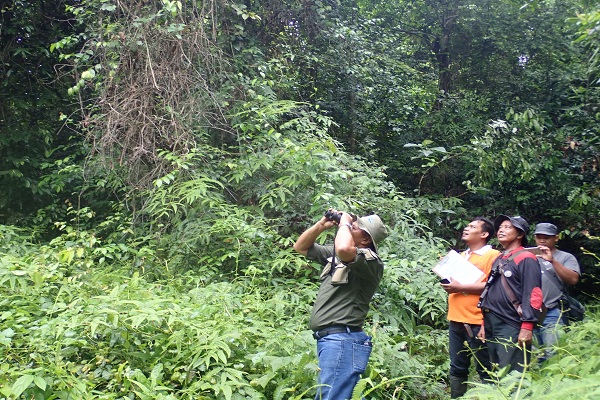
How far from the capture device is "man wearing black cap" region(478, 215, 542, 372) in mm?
4051

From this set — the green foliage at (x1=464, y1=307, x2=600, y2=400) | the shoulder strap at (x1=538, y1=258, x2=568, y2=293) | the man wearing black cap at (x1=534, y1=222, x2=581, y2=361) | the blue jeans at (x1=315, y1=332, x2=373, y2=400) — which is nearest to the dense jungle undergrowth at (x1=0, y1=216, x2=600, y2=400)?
the green foliage at (x1=464, y1=307, x2=600, y2=400)

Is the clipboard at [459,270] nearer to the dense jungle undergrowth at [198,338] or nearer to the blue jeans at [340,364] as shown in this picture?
the dense jungle undergrowth at [198,338]

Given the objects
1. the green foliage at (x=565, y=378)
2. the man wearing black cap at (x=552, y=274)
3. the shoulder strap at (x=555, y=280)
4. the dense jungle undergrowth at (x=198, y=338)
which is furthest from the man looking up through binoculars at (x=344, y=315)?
the shoulder strap at (x=555, y=280)

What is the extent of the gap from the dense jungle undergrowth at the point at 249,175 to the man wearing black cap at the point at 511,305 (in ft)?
0.82

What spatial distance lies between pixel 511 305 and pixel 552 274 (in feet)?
4.64

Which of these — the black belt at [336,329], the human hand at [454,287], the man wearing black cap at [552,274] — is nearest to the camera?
the black belt at [336,329]

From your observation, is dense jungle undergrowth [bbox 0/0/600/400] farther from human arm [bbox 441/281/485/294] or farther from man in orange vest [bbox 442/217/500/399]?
human arm [bbox 441/281/485/294]

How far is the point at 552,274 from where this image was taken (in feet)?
17.5

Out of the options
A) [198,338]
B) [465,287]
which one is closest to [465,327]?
[465,287]

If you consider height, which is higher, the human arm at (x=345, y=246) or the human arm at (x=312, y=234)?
the human arm at (x=345, y=246)

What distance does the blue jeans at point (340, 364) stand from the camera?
3.45 metres

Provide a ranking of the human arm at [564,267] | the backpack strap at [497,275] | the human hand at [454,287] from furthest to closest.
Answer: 1. the human arm at [564,267]
2. the human hand at [454,287]
3. the backpack strap at [497,275]

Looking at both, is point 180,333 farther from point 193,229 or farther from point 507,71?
point 507,71

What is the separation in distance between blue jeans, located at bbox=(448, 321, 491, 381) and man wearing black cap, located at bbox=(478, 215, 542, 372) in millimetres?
148
